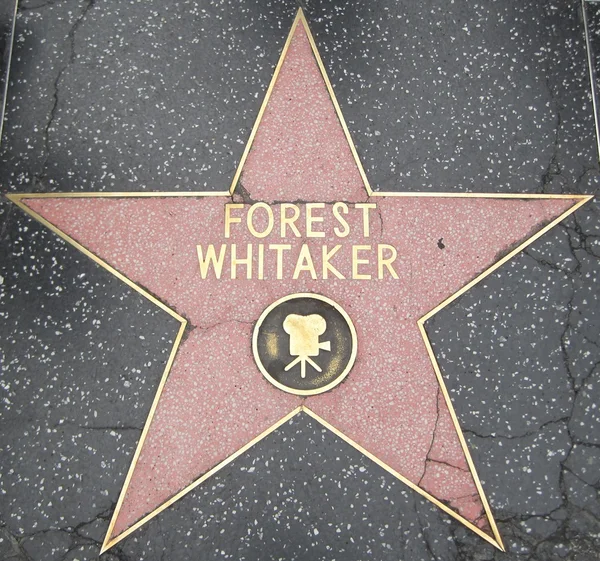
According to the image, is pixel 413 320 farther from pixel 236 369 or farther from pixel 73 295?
pixel 73 295

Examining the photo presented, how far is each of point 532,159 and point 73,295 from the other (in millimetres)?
1548

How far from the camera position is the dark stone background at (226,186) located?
1.70 meters

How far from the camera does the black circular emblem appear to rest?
1.77 m

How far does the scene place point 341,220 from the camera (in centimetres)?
185

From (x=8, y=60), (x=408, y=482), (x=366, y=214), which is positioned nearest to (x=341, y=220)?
(x=366, y=214)

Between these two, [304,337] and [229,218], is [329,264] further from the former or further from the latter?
[229,218]

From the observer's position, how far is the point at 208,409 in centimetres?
174

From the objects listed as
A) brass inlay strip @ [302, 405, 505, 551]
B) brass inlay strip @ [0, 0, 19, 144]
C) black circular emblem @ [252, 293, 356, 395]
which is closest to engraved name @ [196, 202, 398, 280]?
black circular emblem @ [252, 293, 356, 395]

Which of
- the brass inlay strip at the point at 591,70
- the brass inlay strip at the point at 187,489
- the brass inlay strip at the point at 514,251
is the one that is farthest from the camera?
the brass inlay strip at the point at 591,70

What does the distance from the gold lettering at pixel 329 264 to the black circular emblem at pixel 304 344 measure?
8 cm

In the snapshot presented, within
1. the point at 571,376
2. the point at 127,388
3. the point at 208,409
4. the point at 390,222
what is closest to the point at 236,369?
the point at 208,409

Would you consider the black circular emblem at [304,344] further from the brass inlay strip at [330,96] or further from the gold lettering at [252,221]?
the brass inlay strip at [330,96]

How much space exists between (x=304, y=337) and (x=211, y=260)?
382mm

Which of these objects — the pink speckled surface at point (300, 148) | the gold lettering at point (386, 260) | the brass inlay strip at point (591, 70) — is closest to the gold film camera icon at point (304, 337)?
the gold lettering at point (386, 260)
